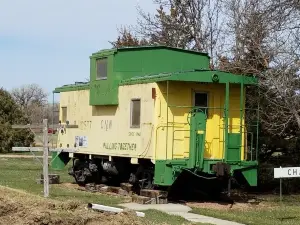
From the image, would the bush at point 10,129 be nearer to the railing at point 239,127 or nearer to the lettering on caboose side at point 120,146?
the lettering on caboose side at point 120,146

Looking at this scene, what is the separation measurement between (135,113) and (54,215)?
731 centimetres

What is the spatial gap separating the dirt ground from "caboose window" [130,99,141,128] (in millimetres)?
5569

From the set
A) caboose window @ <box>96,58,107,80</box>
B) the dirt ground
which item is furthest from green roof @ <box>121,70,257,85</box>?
the dirt ground

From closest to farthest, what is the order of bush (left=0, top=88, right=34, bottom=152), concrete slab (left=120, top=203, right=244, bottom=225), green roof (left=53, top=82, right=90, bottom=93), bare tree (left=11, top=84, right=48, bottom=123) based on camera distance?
1. concrete slab (left=120, top=203, right=244, bottom=225)
2. green roof (left=53, top=82, right=90, bottom=93)
3. bush (left=0, top=88, right=34, bottom=152)
4. bare tree (left=11, top=84, right=48, bottom=123)

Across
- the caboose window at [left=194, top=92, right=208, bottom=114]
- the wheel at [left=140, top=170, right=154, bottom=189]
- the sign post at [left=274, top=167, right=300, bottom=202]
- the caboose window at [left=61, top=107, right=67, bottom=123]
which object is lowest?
the wheel at [left=140, top=170, right=154, bottom=189]

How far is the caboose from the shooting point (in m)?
16.4

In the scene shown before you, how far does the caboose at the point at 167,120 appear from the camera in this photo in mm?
16406

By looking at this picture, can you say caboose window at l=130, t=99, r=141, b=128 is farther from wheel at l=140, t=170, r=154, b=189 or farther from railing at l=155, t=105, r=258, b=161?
wheel at l=140, t=170, r=154, b=189

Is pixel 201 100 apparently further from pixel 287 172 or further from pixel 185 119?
pixel 287 172

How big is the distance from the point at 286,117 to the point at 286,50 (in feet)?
6.26

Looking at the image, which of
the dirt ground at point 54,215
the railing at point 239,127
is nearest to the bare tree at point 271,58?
the railing at point 239,127

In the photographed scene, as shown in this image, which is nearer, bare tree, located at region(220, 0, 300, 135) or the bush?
bare tree, located at region(220, 0, 300, 135)

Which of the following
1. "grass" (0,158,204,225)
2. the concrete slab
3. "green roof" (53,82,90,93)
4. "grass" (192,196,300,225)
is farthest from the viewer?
"green roof" (53,82,90,93)

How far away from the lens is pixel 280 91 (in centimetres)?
1641
